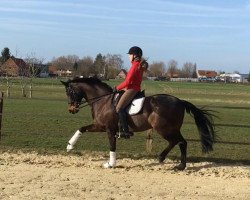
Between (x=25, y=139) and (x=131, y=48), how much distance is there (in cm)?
548

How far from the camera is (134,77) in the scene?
8.42 m

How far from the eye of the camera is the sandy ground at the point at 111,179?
6.57m

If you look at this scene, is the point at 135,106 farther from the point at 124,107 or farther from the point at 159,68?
the point at 159,68

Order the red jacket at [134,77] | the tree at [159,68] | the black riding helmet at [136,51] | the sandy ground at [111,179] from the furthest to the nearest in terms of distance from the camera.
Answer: the tree at [159,68], the black riding helmet at [136,51], the red jacket at [134,77], the sandy ground at [111,179]

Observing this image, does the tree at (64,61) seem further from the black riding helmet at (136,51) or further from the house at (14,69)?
the black riding helmet at (136,51)

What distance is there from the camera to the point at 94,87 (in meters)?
9.20

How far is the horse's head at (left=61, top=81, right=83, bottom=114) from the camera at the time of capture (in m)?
9.12

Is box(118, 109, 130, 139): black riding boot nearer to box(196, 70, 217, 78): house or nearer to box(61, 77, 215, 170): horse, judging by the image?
box(61, 77, 215, 170): horse

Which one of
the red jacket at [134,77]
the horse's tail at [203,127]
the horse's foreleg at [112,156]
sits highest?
the red jacket at [134,77]

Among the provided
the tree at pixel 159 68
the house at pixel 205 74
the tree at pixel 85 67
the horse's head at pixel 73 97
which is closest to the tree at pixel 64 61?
the tree at pixel 85 67

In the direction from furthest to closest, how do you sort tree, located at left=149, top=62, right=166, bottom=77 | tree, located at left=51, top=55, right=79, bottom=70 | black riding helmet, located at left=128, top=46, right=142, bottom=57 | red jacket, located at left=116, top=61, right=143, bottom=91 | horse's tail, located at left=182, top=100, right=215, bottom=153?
tree, located at left=149, top=62, right=166, bottom=77 < tree, located at left=51, top=55, right=79, bottom=70 < horse's tail, located at left=182, top=100, right=215, bottom=153 < black riding helmet, located at left=128, top=46, right=142, bottom=57 < red jacket, located at left=116, top=61, right=143, bottom=91

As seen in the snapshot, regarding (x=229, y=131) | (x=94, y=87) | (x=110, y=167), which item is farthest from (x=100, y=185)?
(x=229, y=131)

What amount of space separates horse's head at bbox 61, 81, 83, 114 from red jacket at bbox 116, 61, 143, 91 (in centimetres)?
112

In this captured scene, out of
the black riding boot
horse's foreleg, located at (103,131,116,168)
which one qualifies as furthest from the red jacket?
horse's foreleg, located at (103,131,116,168)
